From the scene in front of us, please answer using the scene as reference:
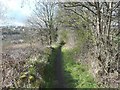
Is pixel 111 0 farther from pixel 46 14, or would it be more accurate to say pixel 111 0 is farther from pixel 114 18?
pixel 46 14

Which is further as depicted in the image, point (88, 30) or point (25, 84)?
point (88, 30)

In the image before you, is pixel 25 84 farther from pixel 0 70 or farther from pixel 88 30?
pixel 88 30

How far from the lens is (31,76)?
8.02m

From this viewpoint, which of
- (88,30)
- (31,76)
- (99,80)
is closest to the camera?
(31,76)

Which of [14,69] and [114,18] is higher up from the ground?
[114,18]

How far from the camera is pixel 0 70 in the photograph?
27.5 feet

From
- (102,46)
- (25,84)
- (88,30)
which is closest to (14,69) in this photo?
(25,84)

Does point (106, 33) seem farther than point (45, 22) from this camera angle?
No

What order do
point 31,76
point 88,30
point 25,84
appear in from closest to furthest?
point 25,84
point 31,76
point 88,30

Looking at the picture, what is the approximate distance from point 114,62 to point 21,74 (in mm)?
5113

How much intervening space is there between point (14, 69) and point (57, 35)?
1261 inches

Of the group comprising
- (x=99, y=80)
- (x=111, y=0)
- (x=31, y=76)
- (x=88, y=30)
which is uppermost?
(x=111, y=0)

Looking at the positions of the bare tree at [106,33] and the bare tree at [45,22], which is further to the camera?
the bare tree at [45,22]

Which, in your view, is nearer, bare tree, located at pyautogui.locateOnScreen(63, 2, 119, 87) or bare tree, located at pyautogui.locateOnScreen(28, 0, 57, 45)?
bare tree, located at pyautogui.locateOnScreen(63, 2, 119, 87)
